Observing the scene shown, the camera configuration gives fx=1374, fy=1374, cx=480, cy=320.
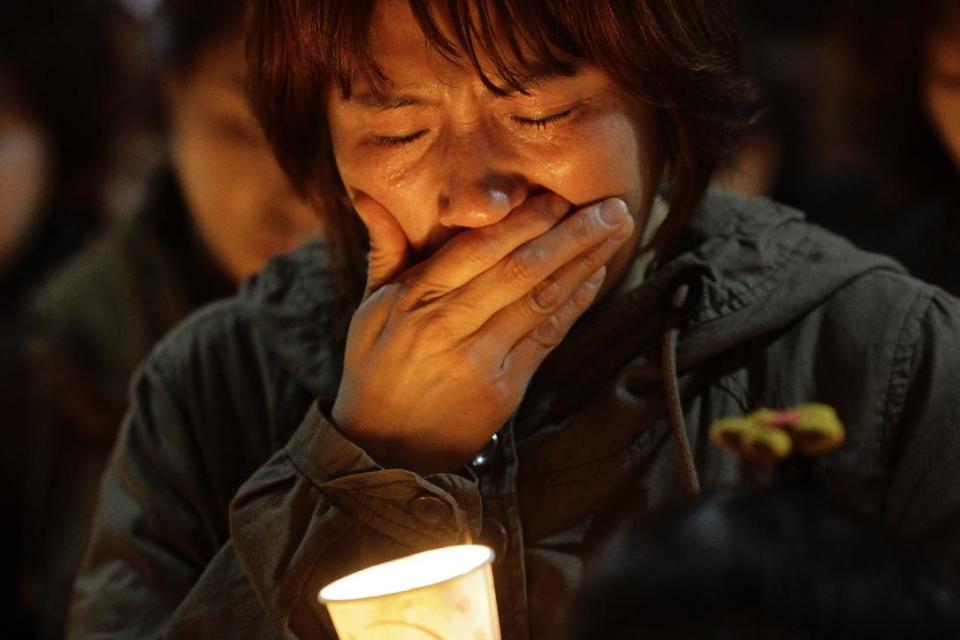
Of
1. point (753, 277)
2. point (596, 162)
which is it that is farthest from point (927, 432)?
point (596, 162)

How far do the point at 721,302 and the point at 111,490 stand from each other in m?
1.27

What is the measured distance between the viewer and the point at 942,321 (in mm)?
2406

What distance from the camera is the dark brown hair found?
223cm

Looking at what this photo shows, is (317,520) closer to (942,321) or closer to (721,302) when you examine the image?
(721,302)

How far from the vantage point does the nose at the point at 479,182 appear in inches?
91.1

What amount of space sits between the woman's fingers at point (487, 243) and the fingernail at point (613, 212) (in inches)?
2.7

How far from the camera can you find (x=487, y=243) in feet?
7.69

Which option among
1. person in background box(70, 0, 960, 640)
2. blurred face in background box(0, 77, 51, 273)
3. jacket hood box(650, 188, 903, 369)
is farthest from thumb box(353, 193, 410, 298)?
blurred face in background box(0, 77, 51, 273)

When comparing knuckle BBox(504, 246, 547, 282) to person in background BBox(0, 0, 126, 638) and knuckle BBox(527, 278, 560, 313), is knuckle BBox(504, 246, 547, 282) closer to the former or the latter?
knuckle BBox(527, 278, 560, 313)

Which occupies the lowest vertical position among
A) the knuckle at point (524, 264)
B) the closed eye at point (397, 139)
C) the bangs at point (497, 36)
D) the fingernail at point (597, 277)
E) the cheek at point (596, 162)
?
the fingernail at point (597, 277)

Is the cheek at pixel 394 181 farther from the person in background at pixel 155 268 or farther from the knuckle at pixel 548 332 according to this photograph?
the person in background at pixel 155 268

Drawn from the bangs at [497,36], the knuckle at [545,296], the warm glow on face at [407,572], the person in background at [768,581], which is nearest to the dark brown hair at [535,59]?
the bangs at [497,36]

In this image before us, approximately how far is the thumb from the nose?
17 cm

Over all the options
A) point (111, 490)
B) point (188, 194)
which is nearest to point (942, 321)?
point (111, 490)
